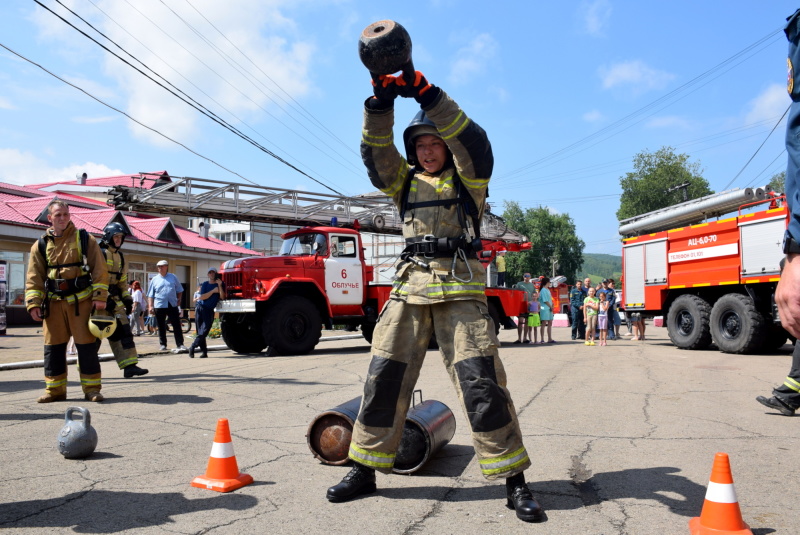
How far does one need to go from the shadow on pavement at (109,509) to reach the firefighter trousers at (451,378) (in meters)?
0.74

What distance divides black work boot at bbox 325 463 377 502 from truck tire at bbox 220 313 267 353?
371 inches

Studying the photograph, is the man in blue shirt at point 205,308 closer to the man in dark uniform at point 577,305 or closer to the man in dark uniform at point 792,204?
the man in dark uniform at point 577,305

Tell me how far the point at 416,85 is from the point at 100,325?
4.67 m

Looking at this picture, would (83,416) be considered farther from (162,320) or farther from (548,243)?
(548,243)

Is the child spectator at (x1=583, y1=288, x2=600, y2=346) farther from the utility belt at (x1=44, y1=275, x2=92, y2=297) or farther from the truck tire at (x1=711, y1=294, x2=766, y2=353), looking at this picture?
the utility belt at (x1=44, y1=275, x2=92, y2=297)

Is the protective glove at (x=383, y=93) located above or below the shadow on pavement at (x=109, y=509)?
above

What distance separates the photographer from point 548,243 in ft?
294

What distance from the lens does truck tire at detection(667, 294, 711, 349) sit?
43.0ft

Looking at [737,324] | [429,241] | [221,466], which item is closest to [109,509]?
[221,466]

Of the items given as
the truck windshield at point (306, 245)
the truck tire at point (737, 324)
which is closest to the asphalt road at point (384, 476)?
the truck tire at point (737, 324)

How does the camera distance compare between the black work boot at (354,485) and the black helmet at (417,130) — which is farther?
the black helmet at (417,130)

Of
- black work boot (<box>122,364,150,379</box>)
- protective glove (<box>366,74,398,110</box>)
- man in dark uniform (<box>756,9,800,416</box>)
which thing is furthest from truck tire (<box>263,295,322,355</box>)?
man in dark uniform (<box>756,9,800,416</box>)

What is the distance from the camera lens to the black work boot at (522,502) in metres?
3.04

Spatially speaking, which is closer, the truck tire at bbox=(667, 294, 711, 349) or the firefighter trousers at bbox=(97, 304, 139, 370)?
the firefighter trousers at bbox=(97, 304, 139, 370)
